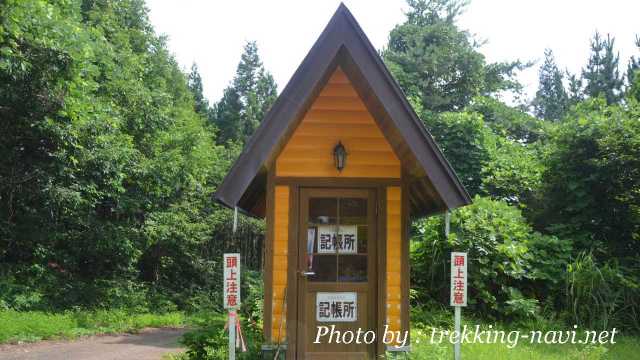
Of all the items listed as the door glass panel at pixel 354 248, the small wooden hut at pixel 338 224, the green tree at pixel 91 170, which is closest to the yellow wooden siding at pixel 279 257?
the small wooden hut at pixel 338 224

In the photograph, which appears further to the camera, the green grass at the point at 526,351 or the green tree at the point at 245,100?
the green tree at the point at 245,100

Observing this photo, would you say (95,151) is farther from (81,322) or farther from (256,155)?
(256,155)

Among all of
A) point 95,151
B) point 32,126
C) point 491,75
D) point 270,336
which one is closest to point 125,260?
point 95,151

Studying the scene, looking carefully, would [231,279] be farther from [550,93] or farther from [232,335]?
[550,93]

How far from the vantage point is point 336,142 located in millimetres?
6188

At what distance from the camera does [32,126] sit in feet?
39.1

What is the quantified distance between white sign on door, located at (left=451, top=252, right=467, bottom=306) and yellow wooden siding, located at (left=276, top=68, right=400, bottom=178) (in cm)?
124

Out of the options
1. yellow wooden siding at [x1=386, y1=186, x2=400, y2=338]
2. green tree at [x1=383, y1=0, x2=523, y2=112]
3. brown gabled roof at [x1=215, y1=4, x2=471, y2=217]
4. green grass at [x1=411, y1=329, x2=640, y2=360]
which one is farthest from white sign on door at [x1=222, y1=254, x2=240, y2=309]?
green tree at [x1=383, y1=0, x2=523, y2=112]

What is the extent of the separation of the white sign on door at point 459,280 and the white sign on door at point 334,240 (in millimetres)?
1157

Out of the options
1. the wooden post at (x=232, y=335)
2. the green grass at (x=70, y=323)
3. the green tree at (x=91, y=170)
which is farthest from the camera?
the green tree at (x=91, y=170)

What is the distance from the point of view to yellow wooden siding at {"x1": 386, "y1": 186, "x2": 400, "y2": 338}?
19.7 feet

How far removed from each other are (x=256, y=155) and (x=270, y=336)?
207cm

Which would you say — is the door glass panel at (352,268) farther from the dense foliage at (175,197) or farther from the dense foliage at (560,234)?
the dense foliage at (560,234)

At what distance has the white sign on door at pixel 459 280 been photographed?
536cm
